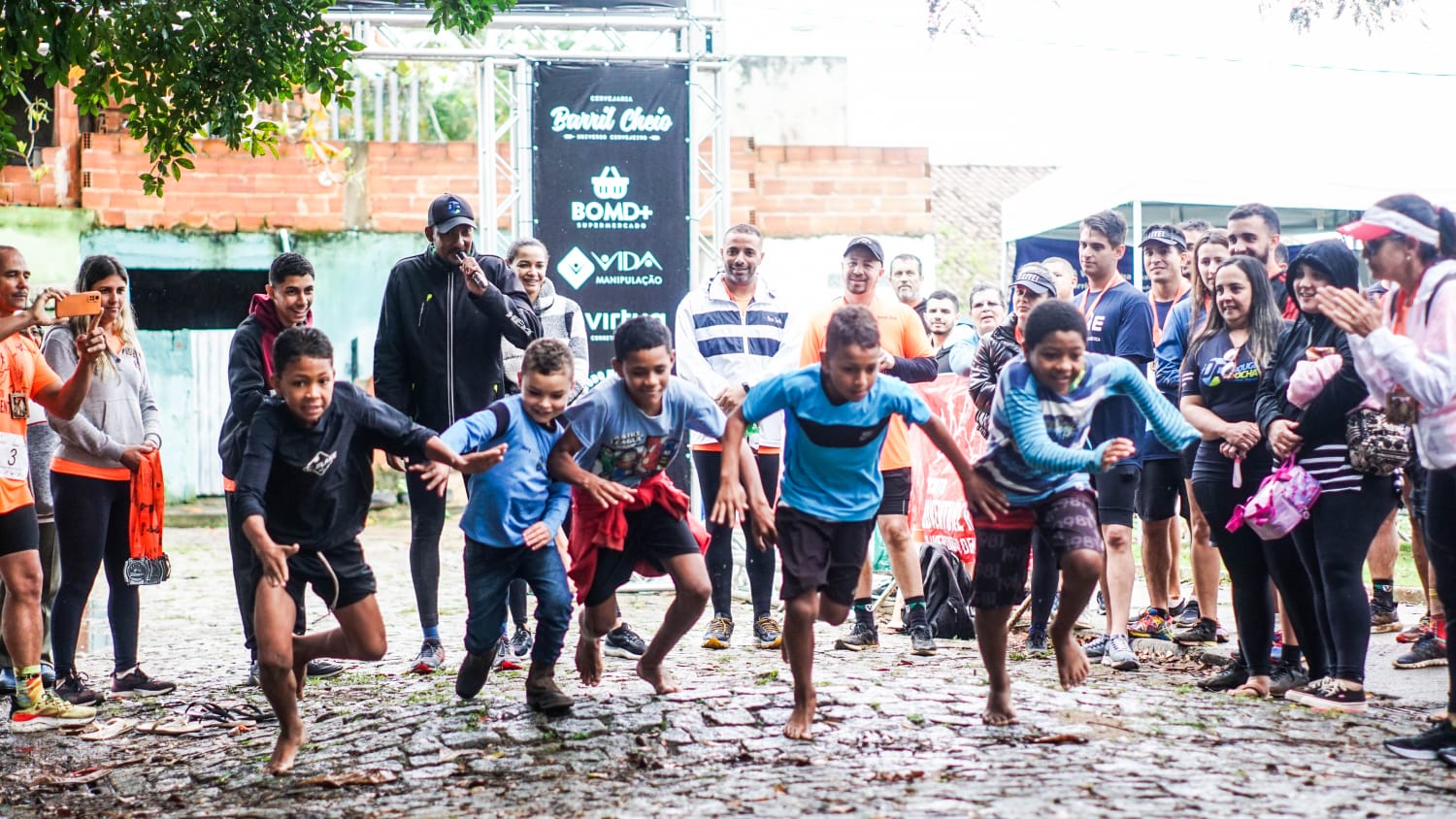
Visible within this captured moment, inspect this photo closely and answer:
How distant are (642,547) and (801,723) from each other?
1143 millimetres

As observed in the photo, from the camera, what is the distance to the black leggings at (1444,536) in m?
5.31

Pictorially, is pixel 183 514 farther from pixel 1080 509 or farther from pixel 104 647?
pixel 1080 509

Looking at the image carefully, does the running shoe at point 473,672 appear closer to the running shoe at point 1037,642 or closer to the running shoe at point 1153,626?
the running shoe at point 1037,642

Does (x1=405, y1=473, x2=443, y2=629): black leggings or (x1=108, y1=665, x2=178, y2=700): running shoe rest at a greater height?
(x1=405, y1=473, x2=443, y2=629): black leggings

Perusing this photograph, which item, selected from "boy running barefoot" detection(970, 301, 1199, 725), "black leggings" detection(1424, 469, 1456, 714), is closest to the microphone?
"boy running barefoot" detection(970, 301, 1199, 725)

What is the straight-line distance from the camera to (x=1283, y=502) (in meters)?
5.96

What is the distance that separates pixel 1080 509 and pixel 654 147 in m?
6.58

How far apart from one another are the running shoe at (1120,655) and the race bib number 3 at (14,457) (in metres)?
5.13

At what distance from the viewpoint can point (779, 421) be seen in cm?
793

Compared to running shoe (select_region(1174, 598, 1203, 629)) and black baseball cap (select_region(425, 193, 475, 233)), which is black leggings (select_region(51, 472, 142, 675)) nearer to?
black baseball cap (select_region(425, 193, 475, 233))

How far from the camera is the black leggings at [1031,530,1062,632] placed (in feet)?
24.6

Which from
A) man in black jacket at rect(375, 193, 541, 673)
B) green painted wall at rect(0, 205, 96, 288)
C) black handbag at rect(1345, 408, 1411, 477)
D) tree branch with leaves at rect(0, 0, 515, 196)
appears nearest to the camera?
black handbag at rect(1345, 408, 1411, 477)

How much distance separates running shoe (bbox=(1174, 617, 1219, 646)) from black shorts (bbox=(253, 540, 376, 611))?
4.30 m

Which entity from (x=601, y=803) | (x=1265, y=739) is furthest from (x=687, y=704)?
(x=1265, y=739)
